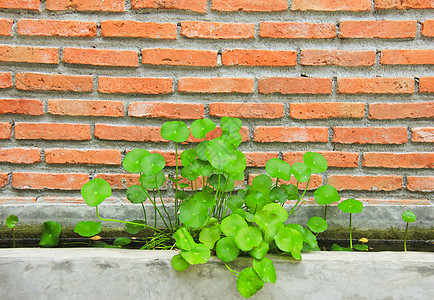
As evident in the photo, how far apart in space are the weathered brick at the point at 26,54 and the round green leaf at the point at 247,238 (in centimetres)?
106

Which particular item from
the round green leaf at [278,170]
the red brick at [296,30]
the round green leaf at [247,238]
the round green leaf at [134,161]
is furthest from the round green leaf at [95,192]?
the red brick at [296,30]

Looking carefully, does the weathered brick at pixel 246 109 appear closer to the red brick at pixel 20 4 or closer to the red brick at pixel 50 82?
the red brick at pixel 50 82

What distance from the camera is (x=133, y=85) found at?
1313 mm

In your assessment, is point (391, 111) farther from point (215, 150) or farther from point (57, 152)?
point (57, 152)

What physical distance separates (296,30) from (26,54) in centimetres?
115

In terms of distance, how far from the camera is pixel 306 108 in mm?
1334

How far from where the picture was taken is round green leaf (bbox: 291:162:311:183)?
3.70 ft

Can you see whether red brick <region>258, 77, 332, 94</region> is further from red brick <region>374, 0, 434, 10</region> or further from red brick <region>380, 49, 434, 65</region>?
red brick <region>374, 0, 434, 10</region>

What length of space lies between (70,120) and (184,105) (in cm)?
50

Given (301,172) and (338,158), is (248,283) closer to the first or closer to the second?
(301,172)

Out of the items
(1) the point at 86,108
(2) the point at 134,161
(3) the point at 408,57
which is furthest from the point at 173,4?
(3) the point at 408,57

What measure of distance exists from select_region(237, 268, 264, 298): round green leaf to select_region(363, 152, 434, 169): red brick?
30.7 inches

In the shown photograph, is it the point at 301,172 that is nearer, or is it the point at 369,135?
the point at 301,172

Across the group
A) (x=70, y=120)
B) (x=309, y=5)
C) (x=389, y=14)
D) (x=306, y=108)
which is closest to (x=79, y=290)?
(x=70, y=120)
